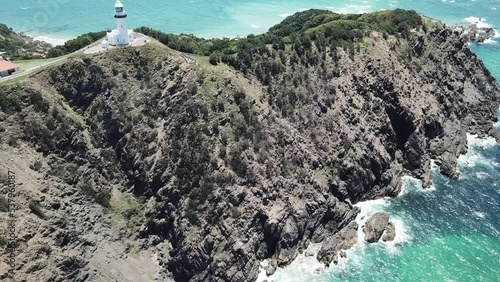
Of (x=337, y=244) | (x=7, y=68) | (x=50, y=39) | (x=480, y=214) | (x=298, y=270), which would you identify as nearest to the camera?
(x=298, y=270)

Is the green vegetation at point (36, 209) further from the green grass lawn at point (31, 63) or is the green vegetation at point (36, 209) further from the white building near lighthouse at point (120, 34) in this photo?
the white building near lighthouse at point (120, 34)

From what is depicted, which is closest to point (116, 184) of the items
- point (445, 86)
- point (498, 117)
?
point (445, 86)

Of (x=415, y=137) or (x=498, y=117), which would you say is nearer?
(x=415, y=137)

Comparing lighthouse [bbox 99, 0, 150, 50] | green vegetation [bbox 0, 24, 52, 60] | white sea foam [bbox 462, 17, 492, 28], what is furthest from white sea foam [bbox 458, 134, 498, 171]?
green vegetation [bbox 0, 24, 52, 60]

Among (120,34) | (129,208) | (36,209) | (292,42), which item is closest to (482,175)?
(292,42)

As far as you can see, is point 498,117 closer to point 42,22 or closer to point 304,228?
point 304,228

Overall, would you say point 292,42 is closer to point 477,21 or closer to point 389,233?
point 389,233

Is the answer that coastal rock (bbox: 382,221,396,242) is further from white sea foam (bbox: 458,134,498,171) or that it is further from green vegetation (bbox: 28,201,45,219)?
green vegetation (bbox: 28,201,45,219)
